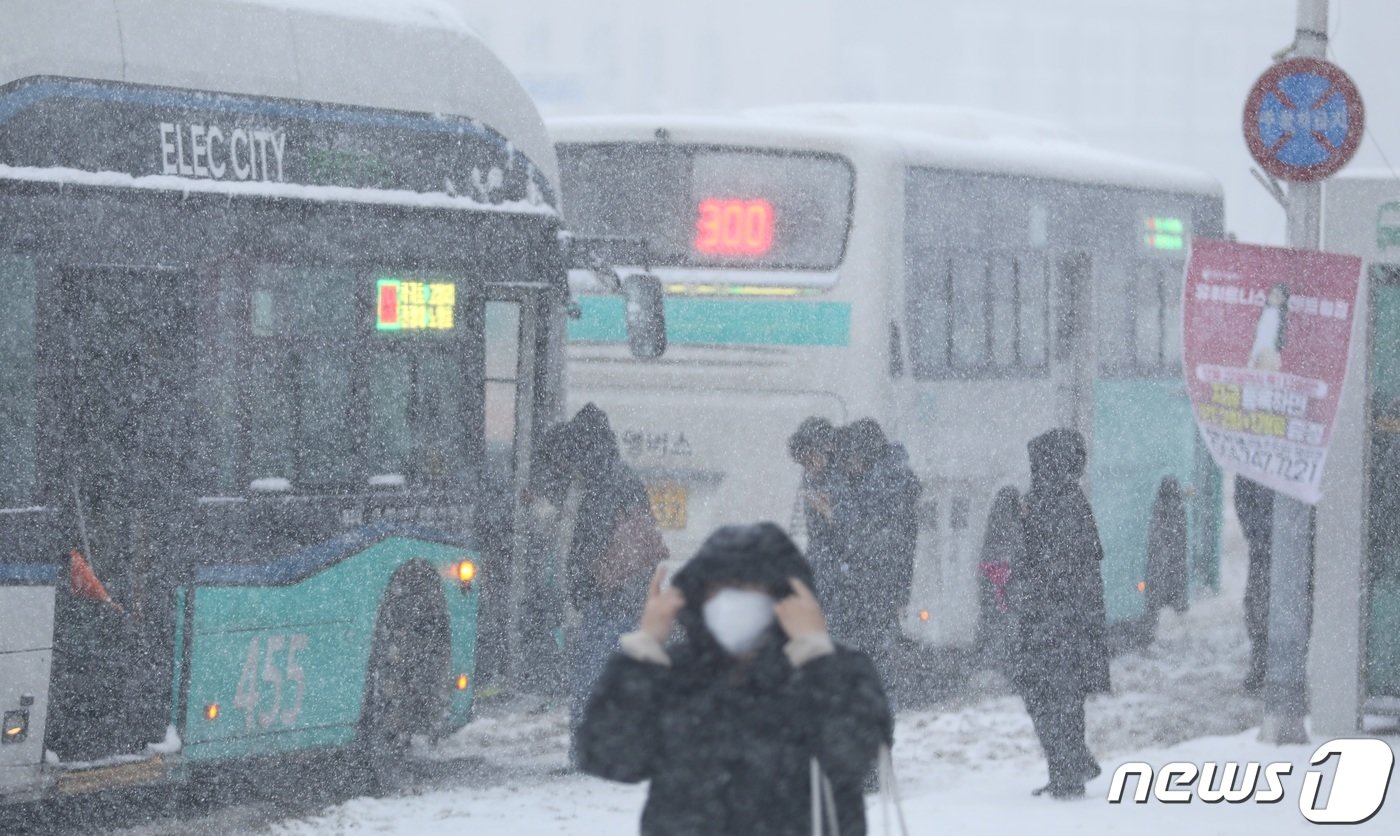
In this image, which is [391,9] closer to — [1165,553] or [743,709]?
[743,709]

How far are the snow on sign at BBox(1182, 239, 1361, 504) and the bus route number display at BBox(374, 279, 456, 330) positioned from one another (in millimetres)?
3417

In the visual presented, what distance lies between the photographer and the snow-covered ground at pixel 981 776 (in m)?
9.95

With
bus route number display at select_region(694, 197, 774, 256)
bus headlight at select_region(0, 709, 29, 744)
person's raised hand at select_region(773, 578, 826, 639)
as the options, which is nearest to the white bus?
bus route number display at select_region(694, 197, 774, 256)

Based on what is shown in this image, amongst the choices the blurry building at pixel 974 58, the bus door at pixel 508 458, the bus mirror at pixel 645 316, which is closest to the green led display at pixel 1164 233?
the bus mirror at pixel 645 316

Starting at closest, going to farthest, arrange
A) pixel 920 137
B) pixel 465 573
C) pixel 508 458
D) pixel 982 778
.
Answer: pixel 465 573
pixel 982 778
pixel 508 458
pixel 920 137

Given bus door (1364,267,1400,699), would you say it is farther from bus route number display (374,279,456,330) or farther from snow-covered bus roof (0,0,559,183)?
bus route number display (374,279,456,330)

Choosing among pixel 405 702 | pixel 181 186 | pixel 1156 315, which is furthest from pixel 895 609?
pixel 1156 315

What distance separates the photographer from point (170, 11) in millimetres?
9844

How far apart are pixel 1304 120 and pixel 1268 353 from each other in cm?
113

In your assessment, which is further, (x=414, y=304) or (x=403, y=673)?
(x=403, y=673)

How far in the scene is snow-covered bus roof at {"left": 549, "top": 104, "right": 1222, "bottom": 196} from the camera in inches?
561

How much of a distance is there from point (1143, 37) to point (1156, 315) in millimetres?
72577

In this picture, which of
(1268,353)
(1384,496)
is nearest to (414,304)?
(1268,353)

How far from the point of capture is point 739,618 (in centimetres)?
453
